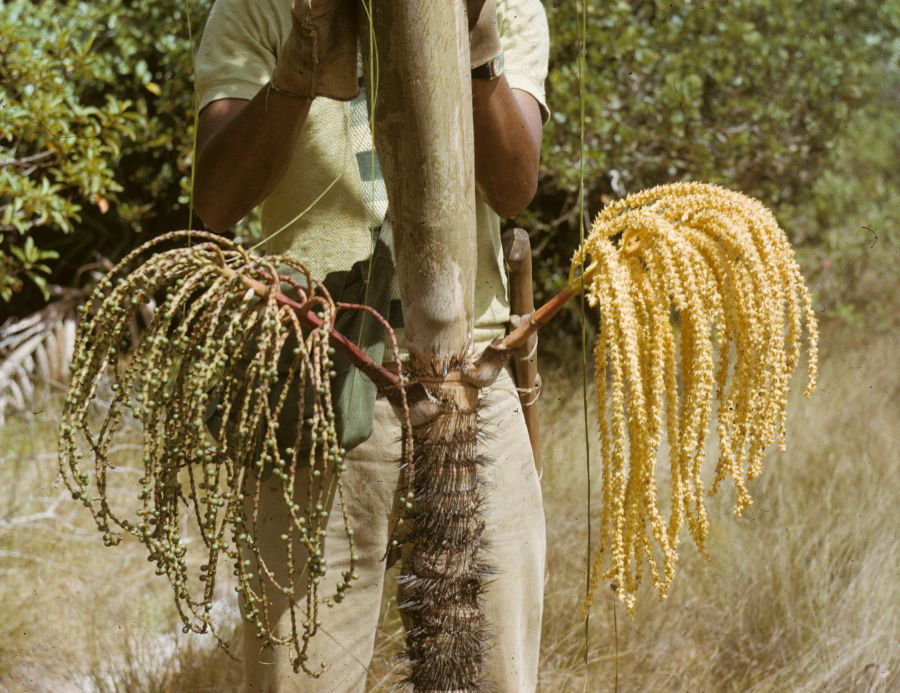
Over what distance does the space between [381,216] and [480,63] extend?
0.46m

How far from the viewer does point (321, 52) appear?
4.60ft

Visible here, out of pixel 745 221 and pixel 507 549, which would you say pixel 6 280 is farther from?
pixel 745 221

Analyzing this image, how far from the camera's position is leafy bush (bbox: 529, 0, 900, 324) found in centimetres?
570

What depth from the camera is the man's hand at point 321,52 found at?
1.35 meters

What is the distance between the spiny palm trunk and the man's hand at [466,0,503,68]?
9cm

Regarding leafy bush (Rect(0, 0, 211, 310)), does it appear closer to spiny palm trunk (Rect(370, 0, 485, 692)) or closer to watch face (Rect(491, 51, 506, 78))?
watch face (Rect(491, 51, 506, 78))

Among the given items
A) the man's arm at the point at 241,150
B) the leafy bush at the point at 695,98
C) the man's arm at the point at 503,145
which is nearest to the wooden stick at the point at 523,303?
the man's arm at the point at 503,145

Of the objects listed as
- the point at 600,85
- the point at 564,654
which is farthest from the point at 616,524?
the point at 600,85

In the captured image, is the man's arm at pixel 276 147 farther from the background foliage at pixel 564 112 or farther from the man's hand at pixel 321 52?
the background foliage at pixel 564 112

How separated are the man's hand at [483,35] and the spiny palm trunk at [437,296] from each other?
9cm

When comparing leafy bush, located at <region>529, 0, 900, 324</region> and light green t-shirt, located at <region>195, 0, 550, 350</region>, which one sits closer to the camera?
light green t-shirt, located at <region>195, 0, 550, 350</region>

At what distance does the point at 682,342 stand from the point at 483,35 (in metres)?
0.52

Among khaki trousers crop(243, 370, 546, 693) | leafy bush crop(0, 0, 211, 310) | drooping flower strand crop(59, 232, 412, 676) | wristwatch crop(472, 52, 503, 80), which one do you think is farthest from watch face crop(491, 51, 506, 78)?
leafy bush crop(0, 0, 211, 310)

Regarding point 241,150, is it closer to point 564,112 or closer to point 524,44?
point 524,44
